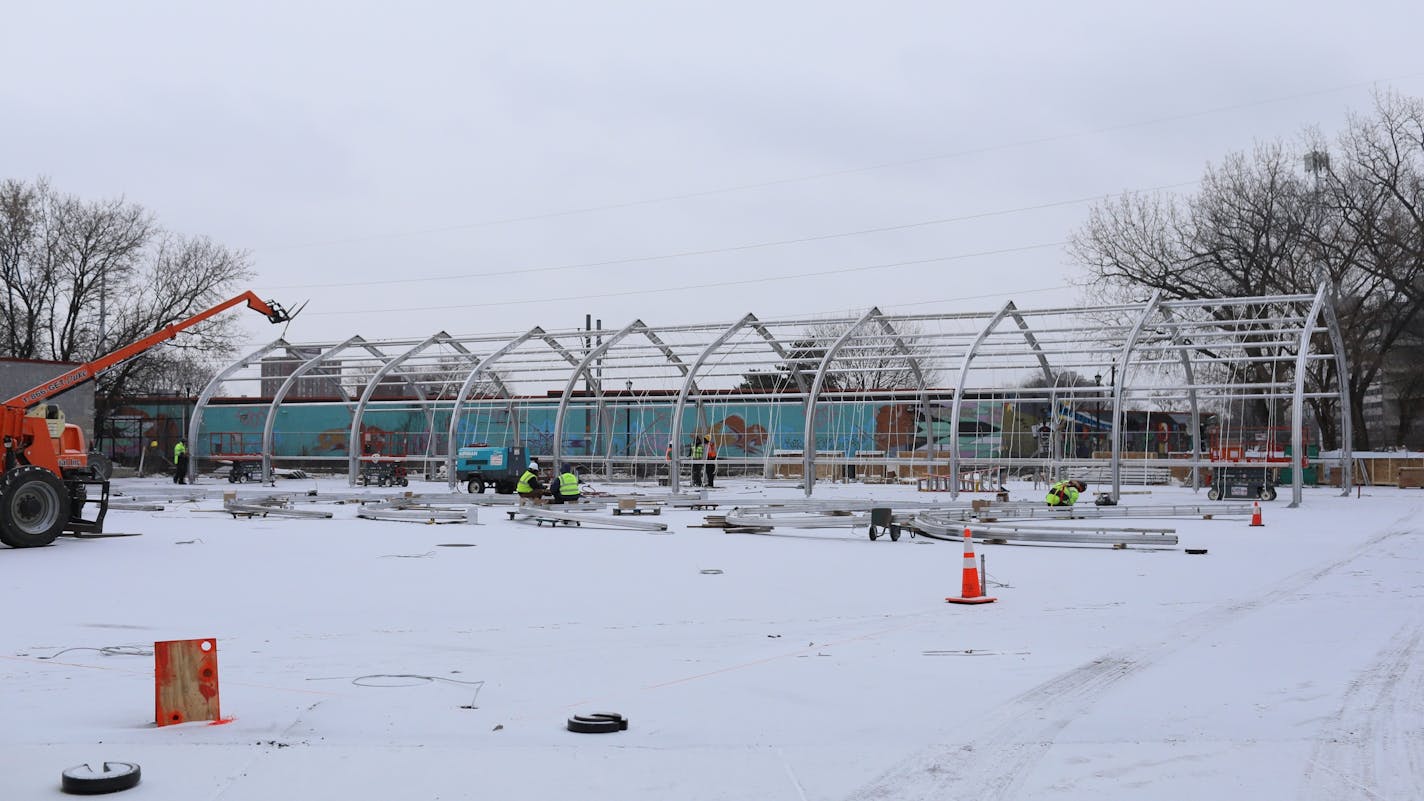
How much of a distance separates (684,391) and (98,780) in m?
30.3

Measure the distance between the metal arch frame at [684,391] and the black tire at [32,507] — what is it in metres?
18.0

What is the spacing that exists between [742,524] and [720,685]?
A: 43.7ft

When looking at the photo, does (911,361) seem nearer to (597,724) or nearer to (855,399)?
(855,399)

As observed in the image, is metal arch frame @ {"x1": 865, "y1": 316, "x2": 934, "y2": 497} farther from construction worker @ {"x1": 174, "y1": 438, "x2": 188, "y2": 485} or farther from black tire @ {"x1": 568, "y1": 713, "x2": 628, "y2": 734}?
black tire @ {"x1": 568, "y1": 713, "x2": 628, "y2": 734}

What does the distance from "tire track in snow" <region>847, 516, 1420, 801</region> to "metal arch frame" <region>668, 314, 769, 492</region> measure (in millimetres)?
24720

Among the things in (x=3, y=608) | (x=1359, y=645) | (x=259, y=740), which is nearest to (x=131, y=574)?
(x=3, y=608)

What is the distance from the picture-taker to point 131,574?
46.2 ft

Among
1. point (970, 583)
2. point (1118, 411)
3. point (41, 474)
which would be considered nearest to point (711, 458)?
point (1118, 411)

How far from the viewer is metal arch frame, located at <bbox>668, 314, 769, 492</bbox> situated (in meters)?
34.1

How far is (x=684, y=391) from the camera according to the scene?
116 ft

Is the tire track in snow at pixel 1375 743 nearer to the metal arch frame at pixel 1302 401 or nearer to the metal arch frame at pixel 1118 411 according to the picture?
the metal arch frame at pixel 1118 411

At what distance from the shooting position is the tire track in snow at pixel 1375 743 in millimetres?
5336

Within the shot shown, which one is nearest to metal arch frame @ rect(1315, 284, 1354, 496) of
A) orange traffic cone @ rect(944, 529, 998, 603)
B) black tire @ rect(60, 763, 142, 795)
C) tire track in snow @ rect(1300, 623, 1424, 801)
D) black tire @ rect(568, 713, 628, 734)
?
orange traffic cone @ rect(944, 529, 998, 603)

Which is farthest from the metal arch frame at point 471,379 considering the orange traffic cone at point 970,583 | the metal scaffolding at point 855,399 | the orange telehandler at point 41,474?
the orange traffic cone at point 970,583
